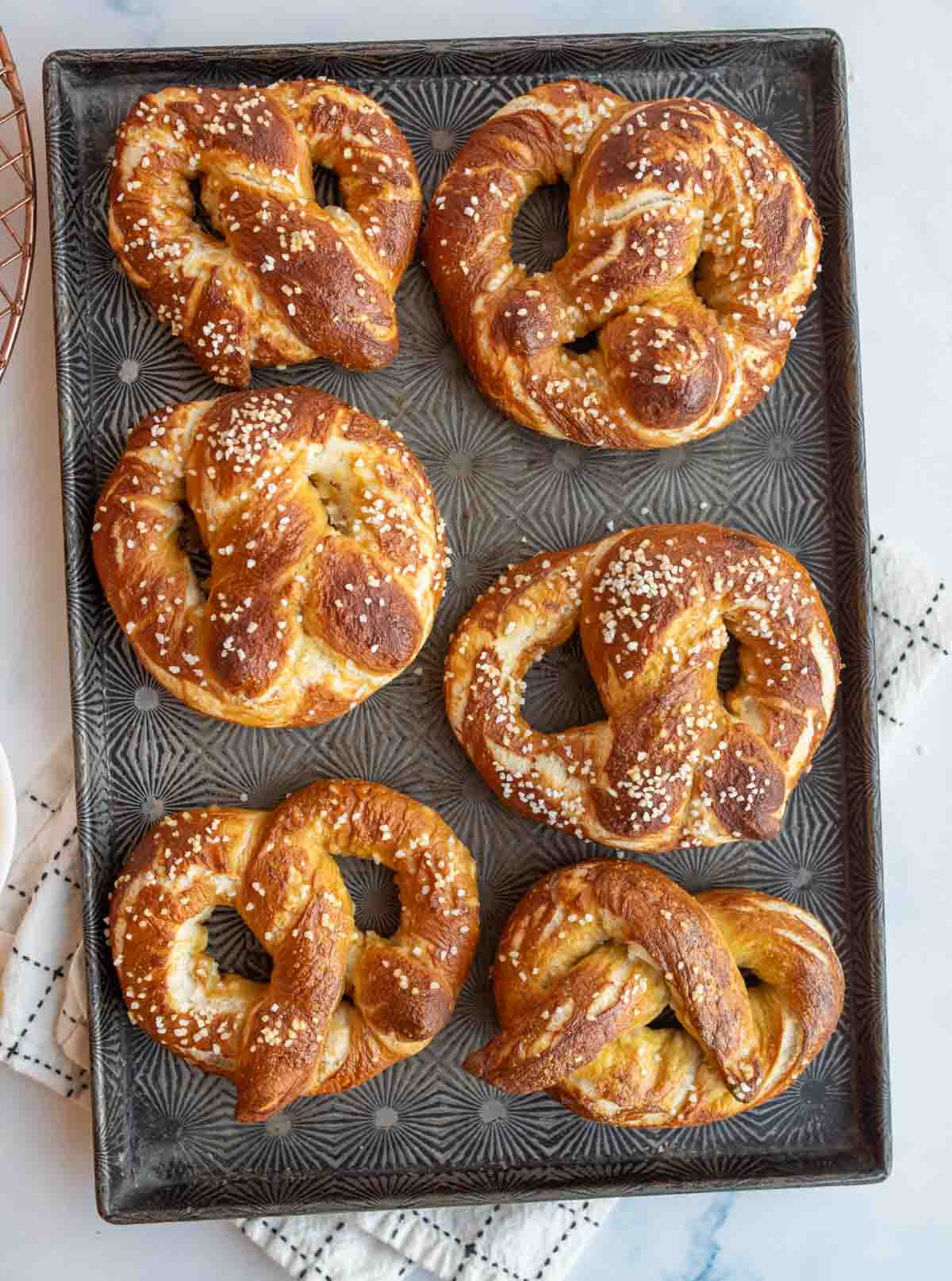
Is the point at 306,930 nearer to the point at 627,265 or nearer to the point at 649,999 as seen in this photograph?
the point at 649,999

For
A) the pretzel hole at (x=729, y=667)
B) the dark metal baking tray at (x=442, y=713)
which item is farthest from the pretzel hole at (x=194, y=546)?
the pretzel hole at (x=729, y=667)

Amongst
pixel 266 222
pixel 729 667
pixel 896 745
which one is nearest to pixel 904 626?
pixel 896 745

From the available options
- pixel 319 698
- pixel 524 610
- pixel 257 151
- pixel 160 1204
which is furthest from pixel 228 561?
pixel 160 1204

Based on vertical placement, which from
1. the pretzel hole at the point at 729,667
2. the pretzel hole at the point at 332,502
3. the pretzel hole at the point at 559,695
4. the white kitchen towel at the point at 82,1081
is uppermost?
the pretzel hole at the point at 332,502

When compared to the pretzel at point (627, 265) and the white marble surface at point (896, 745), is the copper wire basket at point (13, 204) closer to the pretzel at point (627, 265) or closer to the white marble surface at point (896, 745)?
the white marble surface at point (896, 745)

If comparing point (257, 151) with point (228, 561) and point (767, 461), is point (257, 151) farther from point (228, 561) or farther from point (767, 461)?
point (767, 461)

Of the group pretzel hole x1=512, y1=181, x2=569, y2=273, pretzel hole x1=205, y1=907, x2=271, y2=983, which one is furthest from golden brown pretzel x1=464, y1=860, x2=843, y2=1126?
pretzel hole x1=512, y1=181, x2=569, y2=273
